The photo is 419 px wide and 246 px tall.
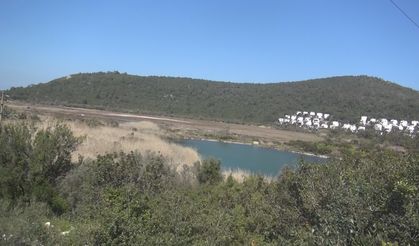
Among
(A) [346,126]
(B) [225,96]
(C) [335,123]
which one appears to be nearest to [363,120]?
(A) [346,126]

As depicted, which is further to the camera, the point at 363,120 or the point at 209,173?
the point at 363,120

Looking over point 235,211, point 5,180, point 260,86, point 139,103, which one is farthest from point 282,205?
point 260,86

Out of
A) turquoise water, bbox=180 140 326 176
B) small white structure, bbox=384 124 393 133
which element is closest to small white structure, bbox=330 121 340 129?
small white structure, bbox=384 124 393 133

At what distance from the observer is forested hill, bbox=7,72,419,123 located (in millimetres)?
101188

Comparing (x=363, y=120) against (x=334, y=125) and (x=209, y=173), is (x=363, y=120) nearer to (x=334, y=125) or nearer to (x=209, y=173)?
(x=334, y=125)

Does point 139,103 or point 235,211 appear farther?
point 139,103

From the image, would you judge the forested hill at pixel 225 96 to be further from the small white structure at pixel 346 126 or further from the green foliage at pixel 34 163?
the green foliage at pixel 34 163

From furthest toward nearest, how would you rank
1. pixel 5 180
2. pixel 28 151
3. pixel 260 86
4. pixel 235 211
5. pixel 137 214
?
pixel 260 86, pixel 28 151, pixel 5 180, pixel 235 211, pixel 137 214

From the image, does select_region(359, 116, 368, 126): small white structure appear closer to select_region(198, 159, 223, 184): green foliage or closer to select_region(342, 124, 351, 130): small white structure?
select_region(342, 124, 351, 130): small white structure

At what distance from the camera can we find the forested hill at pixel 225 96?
10119cm

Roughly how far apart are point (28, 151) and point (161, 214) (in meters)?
7.44

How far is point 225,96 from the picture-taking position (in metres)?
125

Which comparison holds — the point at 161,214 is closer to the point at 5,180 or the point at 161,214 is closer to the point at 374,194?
the point at 374,194

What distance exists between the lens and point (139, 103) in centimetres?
11956
